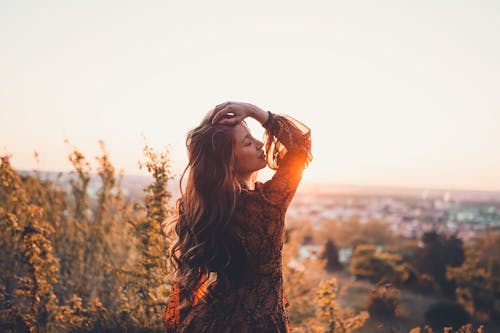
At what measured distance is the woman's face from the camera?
193 cm

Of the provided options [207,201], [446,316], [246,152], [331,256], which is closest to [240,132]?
[246,152]

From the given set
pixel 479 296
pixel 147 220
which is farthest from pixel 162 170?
pixel 479 296

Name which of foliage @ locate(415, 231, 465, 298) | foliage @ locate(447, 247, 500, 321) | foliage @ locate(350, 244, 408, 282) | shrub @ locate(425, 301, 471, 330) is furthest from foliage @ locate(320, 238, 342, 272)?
shrub @ locate(425, 301, 471, 330)

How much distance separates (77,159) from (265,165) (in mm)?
5659

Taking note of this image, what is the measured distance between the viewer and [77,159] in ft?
22.7

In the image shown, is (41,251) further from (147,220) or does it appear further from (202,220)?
A: (202,220)

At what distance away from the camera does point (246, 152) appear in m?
1.94

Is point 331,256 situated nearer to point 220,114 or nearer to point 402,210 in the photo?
point 220,114

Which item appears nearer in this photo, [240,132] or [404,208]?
[240,132]

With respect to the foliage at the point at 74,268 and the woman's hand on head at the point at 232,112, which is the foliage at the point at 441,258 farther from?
the woman's hand on head at the point at 232,112

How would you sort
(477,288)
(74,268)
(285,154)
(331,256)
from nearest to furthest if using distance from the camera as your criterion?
1. (285,154)
2. (74,268)
3. (477,288)
4. (331,256)

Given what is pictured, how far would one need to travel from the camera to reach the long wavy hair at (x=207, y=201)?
1.90 m

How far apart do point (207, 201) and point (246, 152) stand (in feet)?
0.94

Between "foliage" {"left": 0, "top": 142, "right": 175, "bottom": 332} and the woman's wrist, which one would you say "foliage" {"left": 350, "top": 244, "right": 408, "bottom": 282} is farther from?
the woman's wrist
